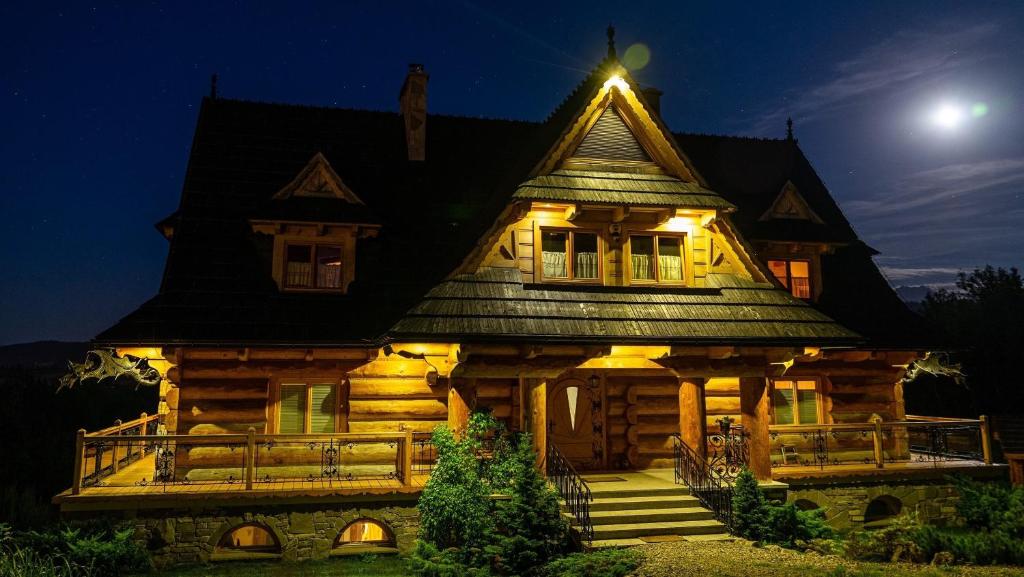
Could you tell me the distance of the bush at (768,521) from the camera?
12789 millimetres

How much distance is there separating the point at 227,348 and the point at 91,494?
3.80 metres

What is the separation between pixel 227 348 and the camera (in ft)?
50.4

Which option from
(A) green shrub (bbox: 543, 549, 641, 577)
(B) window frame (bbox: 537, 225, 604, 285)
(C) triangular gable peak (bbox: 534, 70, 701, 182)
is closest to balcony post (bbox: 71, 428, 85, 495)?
(A) green shrub (bbox: 543, 549, 641, 577)

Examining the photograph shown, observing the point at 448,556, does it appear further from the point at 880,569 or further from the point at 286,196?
the point at 286,196

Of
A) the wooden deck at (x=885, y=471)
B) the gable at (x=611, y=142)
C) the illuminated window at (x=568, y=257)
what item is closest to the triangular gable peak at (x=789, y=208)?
the gable at (x=611, y=142)

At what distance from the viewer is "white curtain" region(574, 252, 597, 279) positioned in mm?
15891

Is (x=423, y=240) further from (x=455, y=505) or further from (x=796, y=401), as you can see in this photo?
(x=796, y=401)

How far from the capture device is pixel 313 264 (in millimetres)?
17328

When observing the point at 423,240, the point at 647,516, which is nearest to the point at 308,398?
the point at 423,240

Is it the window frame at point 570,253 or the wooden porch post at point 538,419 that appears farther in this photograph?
the window frame at point 570,253

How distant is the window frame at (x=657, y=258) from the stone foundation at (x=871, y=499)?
560cm

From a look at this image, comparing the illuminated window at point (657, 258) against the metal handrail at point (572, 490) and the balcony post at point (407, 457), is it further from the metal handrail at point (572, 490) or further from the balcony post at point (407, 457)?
the balcony post at point (407, 457)

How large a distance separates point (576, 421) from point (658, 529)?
527 cm

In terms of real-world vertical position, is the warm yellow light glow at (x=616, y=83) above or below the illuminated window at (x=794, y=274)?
above
